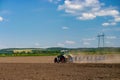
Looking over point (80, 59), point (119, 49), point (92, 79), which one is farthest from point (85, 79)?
point (119, 49)

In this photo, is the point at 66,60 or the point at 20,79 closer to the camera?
the point at 20,79

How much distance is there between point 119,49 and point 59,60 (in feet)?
182

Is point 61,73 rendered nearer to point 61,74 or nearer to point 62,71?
point 61,74

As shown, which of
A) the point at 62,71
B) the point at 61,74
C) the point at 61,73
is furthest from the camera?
the point at 62,71

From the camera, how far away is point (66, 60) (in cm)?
4484

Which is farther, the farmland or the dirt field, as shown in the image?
the farmland

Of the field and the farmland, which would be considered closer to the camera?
the field

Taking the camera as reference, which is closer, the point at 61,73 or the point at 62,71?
the point at 61,73

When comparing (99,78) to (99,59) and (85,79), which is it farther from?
(99,59)

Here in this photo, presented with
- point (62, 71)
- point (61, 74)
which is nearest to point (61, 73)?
point (61, 74)

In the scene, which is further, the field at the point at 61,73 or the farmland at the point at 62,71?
the farmland at the point at 62,71

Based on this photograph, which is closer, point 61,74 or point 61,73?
point 61,74

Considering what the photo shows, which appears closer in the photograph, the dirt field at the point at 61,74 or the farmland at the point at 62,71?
the dirt field at the point at 61,74

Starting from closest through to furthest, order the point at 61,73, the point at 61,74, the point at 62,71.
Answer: the point at 61,74
the point at 61,73
the point at 62,71
